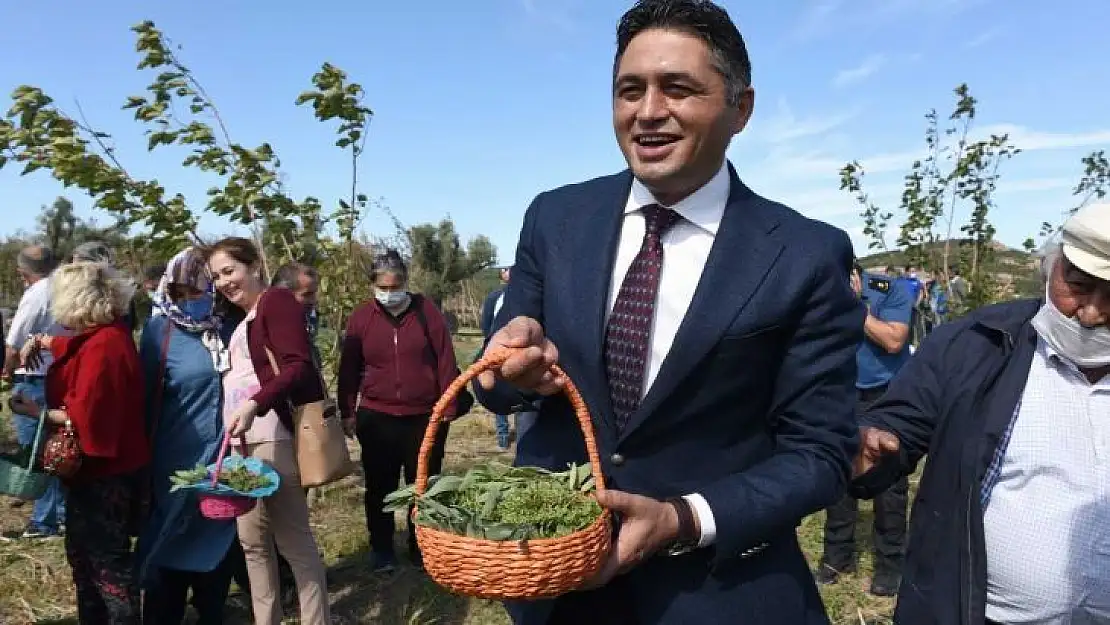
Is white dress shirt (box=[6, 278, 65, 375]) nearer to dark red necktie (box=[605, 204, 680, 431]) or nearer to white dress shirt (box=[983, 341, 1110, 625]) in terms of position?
dark red necktie (box=[605, 204, 680, 431])

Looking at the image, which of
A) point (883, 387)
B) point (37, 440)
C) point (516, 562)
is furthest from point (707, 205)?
point (883, 387)

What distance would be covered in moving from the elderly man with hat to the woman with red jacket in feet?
11.8

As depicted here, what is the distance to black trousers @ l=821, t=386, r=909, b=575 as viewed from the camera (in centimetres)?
503

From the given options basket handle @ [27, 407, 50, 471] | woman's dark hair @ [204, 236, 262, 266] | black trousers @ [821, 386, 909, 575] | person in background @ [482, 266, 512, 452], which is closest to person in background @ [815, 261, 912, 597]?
black trousers @ [821, 386, 909, 575]

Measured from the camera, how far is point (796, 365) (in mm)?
1476

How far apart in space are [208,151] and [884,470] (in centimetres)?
508

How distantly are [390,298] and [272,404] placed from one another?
5.87 feet

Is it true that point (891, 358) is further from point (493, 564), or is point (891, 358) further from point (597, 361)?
point (493, 564)

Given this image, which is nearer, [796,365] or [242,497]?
[796,365]

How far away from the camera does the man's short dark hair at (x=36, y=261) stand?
5594 mm

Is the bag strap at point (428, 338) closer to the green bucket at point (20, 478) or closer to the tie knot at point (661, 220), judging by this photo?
the green bucket at point (20, 478)

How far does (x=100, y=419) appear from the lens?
3588 mm

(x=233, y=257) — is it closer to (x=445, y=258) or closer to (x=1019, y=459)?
(x=1019, y=459)

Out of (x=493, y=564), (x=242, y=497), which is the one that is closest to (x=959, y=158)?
(x=242, y=497)
